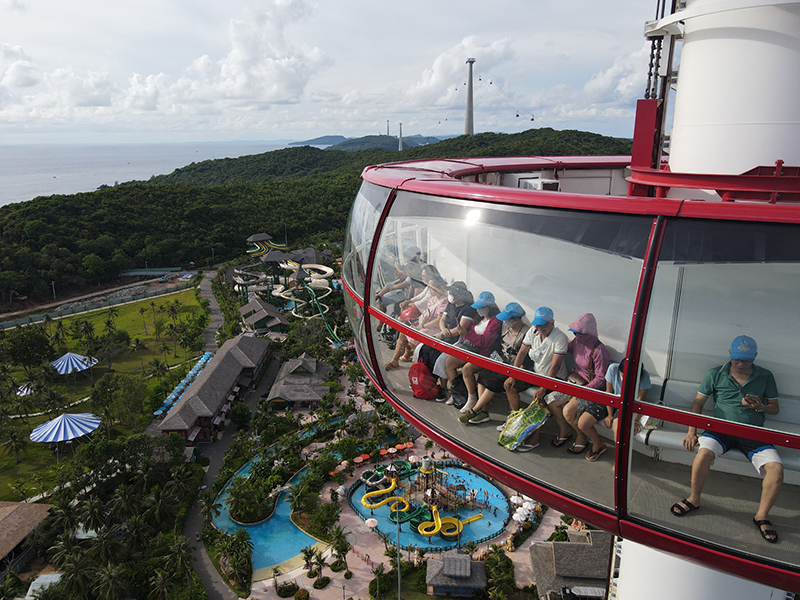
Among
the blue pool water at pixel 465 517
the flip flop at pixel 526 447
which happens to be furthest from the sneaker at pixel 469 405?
the blue pool water at pixel 465 517

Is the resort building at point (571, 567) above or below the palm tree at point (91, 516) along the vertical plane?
below

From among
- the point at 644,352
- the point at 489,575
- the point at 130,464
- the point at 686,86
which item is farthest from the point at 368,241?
the point at 130,464

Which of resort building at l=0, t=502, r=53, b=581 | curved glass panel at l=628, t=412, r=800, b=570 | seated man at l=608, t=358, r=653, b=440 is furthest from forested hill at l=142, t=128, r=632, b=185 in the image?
curved glass panel at l=628, t=412, r=800, b=570

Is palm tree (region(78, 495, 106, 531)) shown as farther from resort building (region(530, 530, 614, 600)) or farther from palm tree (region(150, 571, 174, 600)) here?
resort building (region(530, 530, 614, 600))

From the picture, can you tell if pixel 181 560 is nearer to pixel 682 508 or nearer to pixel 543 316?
pixel 543 316

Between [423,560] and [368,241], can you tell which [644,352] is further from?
[423,560]

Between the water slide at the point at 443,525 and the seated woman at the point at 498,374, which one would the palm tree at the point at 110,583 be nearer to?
the water slide at the point at 443,525

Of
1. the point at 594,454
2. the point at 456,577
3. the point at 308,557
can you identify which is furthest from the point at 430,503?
the point at 594,454
